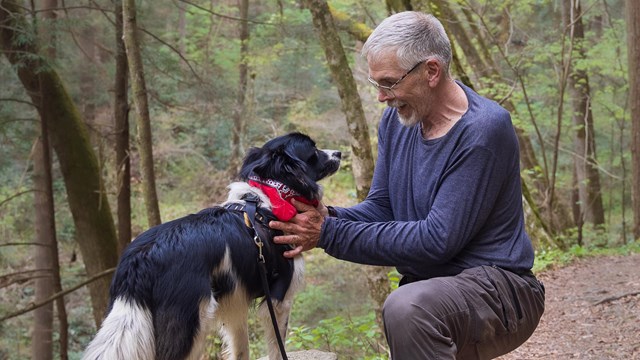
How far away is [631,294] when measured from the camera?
6.26 meters

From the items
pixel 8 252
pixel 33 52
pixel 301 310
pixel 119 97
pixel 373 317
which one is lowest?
pixel 301 310

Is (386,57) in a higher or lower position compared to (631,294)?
higher

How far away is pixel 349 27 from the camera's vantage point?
968 cm

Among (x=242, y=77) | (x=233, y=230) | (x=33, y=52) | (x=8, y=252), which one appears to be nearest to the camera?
(x=233, y=230)

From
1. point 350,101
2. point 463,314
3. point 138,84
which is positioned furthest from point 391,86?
point 138,84

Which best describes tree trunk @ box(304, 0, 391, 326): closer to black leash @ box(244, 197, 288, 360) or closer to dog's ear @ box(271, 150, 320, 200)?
dog's ear @ box(271, 150, 320, 200)

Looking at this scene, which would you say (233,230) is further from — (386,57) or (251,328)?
(251,328)

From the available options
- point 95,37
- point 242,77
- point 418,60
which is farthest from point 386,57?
point 242,77

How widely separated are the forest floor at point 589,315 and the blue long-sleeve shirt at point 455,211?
8.46 ft

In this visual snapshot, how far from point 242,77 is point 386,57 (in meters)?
14.1

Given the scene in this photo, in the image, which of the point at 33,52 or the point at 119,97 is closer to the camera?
the point at 33,52

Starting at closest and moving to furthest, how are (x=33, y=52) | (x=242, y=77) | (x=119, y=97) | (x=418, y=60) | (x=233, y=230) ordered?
(x=418, y=60) < (x=233, y=230) < (x=33, y=52) < (x=119, y=97) < (x=242, y=77)

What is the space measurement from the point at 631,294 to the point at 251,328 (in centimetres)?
501

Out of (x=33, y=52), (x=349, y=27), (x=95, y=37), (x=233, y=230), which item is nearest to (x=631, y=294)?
(x=233, y=230)
